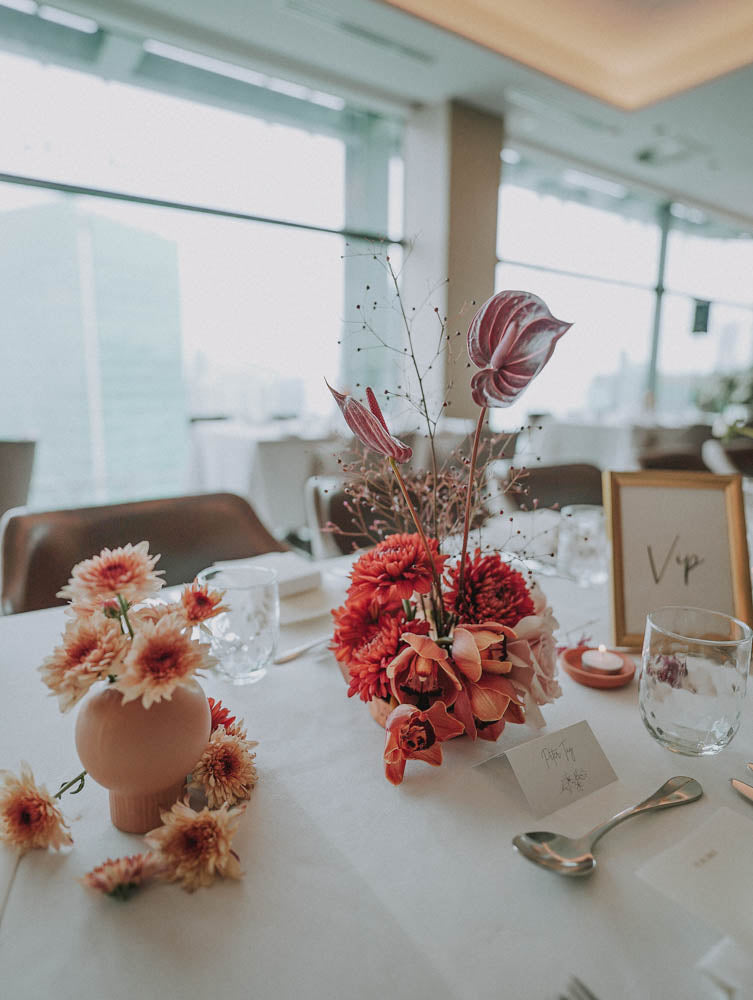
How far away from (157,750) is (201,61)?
195 inches

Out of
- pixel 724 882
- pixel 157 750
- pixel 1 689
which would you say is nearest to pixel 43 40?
pixel 1 689

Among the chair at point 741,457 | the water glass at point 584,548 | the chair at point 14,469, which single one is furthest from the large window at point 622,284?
the water glass at point 584,548

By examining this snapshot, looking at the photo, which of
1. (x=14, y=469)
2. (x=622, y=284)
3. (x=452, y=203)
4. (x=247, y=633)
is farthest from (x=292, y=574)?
(x=622, y=284)

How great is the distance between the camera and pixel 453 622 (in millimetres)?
635

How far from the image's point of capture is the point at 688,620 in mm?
662

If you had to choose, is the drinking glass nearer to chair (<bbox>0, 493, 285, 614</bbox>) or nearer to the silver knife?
the silver knife

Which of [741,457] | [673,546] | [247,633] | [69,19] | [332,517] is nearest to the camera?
[247,633]

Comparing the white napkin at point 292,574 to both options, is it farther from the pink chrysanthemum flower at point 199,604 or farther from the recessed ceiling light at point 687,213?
the recessed ceiling light at point 687,213

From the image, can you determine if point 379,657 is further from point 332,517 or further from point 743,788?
point 332,517

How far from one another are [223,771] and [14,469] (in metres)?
2.05

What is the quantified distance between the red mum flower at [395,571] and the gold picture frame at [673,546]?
410mm

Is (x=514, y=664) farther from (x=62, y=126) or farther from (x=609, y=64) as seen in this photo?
(x=609, y=64)

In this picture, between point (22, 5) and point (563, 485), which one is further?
point (22, 5)

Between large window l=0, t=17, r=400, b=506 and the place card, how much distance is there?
3773mm
